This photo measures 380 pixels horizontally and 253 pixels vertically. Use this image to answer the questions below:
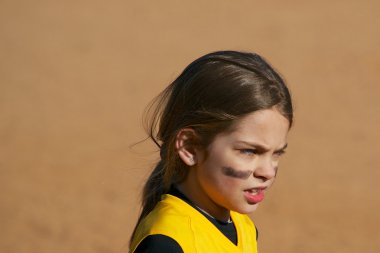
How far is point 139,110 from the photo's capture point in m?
11.9

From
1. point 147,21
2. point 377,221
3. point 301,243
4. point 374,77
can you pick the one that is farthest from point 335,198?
point 147,21

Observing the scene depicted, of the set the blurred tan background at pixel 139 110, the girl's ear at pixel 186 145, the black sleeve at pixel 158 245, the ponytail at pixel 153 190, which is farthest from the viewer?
the blurred tan background at pixel 139 110

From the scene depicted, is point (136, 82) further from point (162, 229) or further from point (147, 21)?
point (162, 229)

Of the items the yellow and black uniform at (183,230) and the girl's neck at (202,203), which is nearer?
the yellow and black uniform at (183,230)

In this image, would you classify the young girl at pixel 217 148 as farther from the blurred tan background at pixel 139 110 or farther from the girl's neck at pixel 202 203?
the blurred tan background at pixel 139 110

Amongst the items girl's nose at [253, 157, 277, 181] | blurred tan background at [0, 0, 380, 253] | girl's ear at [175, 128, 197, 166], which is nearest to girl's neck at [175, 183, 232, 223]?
girl's ear at [175, 128, 197, 166]

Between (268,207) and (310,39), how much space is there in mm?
7889

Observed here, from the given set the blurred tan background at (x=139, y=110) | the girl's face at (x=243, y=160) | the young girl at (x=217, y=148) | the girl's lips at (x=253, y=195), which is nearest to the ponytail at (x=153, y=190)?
the young girl at (x=217, y=148)

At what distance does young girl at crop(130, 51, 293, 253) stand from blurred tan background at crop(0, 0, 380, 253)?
196 inches

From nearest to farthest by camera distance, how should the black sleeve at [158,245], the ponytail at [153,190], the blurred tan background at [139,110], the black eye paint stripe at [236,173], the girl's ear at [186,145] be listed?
the black sleeve at [158,245]
the black eye paint stripe at [236,173]
the girl's ear at [186,145]
the ponytail at [153,190]
the blurred tan background at [139,110]

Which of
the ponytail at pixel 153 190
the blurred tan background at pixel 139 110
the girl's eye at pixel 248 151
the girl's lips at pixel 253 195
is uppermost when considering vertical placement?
the girl's eye at pixel 248 151

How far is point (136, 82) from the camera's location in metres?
13.4

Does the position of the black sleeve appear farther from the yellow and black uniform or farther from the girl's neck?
the girl's neck

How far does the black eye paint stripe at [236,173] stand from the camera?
2.47 metres
